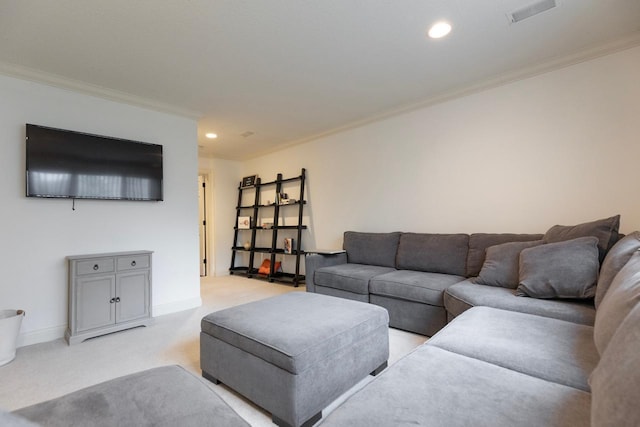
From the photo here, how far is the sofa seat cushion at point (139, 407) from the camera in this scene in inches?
32.2

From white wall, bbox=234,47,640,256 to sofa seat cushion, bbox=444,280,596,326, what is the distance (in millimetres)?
1032

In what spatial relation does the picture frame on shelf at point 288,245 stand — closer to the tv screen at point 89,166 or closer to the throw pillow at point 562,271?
the tv screen at point 89,166

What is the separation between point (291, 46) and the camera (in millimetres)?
2342

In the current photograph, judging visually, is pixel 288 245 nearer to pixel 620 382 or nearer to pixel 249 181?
pixel 249 181

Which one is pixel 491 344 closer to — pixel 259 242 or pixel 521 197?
pixel 521 197

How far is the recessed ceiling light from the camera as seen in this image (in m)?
2.12

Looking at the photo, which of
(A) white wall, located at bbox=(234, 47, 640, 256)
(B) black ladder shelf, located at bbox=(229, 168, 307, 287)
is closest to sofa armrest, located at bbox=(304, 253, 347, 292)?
(A) white wall, located at bbox=(234, 47, 640, 256)

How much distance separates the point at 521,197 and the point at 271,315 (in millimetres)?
2619

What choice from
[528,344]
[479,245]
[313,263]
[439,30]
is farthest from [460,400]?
[313,263]

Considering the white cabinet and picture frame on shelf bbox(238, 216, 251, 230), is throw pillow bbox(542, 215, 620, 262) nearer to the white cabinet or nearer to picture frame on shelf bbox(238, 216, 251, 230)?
the white cabinet

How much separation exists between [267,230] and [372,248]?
2.62m

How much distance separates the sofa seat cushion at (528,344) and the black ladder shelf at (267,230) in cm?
337

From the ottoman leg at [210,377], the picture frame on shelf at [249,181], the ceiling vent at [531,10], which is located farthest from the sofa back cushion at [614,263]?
the picture frame on shelf at [249,181]

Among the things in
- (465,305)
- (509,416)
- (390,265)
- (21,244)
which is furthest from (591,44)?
(21,244)
